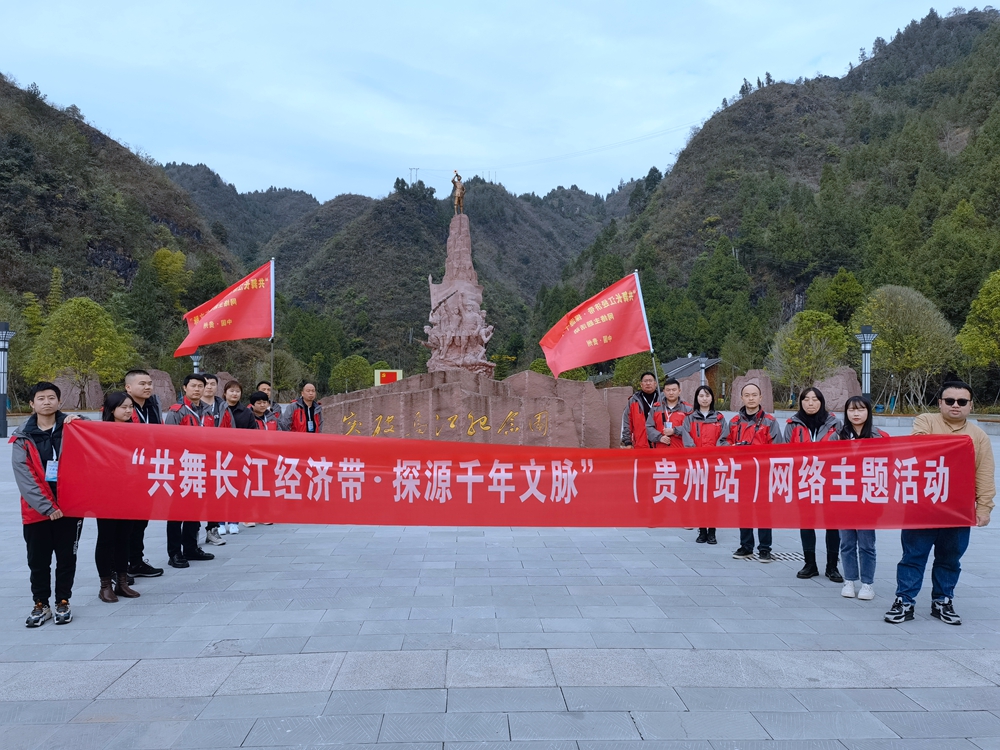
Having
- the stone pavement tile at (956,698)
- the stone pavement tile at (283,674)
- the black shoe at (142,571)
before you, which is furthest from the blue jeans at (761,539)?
the black shoe at (142,571)

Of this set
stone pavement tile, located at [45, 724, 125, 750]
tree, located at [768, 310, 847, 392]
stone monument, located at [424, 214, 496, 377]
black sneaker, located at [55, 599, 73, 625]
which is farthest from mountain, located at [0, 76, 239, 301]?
stone pavement tile, located at [45, 724, 125, 750]

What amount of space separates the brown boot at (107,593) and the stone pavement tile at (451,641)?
2.11 metres

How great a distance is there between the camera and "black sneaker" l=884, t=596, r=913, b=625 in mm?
3889

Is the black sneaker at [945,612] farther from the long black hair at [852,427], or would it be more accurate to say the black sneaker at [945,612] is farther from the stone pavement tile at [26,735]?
the stone pavement tile at [26,735]

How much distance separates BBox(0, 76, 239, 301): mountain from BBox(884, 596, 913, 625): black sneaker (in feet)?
148

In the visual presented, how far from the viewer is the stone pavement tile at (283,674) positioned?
3.00 meters

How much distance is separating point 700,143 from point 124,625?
78.1 m

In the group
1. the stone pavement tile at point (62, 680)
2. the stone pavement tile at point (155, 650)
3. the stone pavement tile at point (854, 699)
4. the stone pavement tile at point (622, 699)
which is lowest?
the stone pavement tile at point (854, 699)

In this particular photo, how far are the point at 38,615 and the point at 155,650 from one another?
942mm

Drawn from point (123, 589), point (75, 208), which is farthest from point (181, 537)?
point (75, 208)

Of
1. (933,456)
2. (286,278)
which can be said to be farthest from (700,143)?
(933,456)

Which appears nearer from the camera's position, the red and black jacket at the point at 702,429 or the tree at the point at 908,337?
the red and black jacket at the point at 702,429

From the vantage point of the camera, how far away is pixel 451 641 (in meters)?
3.57

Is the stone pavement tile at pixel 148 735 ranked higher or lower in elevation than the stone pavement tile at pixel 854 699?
higher
